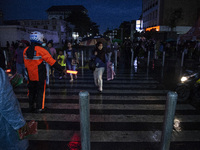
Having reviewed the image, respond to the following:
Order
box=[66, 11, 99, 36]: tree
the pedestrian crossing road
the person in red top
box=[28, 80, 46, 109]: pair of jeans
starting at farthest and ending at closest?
box=[66, 11, 99, 36]: tree
box=[28, 80, 46, 109]: pair of jeans
the person in red top
the pedestrian crossing road

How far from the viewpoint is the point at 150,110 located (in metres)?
4.92

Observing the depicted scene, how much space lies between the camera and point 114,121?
166 inches

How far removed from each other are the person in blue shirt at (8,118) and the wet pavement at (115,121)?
1422 mm

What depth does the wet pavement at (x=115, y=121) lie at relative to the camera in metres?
3.31

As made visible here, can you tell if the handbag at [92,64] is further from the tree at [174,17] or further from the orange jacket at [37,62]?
the tree at [174,17]

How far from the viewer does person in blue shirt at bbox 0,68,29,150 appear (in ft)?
5.47

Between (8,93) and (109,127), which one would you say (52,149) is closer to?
(109,127)

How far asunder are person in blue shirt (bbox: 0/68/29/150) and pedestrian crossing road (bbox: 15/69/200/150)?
1.42m

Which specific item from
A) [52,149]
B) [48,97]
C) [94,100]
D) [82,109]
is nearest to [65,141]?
[52,149]

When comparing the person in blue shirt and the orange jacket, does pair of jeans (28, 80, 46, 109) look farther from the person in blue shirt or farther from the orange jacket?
the person in blue shirt

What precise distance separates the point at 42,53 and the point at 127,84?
15.7 ft

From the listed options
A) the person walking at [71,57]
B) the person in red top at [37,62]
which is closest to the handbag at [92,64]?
the person in red top at [37,62]

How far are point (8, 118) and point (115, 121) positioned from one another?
291 centimetres

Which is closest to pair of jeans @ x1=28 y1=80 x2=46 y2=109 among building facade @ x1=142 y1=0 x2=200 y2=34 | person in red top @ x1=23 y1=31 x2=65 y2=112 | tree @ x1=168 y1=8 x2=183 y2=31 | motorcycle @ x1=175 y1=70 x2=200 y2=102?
person in red top @ x1=23 y1=31 x2=65 y2=112
